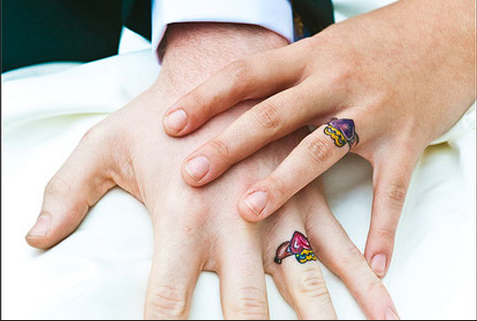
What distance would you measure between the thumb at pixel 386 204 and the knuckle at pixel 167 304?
34 cm

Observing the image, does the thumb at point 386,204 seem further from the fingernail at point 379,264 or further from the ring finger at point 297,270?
the ring finger at point 297,270

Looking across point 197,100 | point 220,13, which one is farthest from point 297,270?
point 220,13

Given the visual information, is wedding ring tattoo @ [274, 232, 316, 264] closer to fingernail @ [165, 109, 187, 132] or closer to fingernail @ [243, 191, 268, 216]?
fingernail @ [243, 191, 268, 216]

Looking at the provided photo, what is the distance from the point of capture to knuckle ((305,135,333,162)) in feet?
2.82

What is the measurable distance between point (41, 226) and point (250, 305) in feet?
1.26

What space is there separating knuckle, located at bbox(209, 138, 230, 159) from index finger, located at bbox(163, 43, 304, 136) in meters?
0.07

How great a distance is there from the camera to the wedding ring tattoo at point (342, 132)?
2.91 feet

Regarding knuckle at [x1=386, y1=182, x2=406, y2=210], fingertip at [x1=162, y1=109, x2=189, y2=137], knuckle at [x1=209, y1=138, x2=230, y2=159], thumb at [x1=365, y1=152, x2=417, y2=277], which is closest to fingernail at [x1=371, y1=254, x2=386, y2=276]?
thumb at [x1=365, y1=152, x2=417, y2=277]

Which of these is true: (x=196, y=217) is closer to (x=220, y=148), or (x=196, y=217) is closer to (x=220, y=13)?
(x=220, y=148)

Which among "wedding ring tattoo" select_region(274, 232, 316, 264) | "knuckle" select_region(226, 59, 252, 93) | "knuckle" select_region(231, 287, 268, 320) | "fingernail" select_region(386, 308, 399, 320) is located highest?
"knuckle" select_region(226, 59, 252, 93)

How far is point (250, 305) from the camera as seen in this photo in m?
0.72

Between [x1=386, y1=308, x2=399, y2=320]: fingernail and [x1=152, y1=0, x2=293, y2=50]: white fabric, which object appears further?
[x1=152, y1=0, x2=293, y2=50]: white fabric

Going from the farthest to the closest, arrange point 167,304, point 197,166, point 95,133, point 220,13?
point 220,13, point 95,133, point 197,166, point 167,304

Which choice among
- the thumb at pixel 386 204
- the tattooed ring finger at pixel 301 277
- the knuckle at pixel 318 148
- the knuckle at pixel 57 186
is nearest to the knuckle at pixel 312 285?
the tattooed ring finger at pixel 301 277
